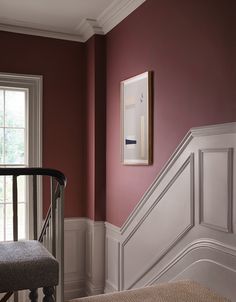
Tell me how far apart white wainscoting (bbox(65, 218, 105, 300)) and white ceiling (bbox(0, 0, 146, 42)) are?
2.09 m

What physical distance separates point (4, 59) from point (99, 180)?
5.34ft

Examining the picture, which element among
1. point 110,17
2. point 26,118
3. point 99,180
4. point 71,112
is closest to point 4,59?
point 26,118

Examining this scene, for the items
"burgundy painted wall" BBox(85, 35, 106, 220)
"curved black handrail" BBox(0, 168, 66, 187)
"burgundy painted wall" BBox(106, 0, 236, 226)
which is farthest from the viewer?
"burgundy painted wall" BBox(85, 35, 106, 220)

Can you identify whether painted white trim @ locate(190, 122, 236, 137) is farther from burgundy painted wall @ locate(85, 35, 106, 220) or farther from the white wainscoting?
the white wainscoting

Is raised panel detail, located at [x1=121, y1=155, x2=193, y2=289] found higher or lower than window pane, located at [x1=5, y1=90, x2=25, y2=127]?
lower

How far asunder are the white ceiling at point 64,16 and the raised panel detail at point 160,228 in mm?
1666

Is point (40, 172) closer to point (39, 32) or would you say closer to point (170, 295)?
point (170, 295)

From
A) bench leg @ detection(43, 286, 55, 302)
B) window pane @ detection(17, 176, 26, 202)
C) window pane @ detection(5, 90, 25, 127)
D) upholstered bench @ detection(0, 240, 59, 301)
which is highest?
window pane @ detection(5, 90, 25, 127)

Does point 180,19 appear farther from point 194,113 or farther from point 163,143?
point 163,143

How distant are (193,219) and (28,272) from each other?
1176 mm

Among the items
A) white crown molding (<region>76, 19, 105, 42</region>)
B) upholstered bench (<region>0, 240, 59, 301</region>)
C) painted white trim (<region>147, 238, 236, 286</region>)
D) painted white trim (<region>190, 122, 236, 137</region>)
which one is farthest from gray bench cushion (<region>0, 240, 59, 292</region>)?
white crown molding (<region>76, 19, 105, 42</region>)

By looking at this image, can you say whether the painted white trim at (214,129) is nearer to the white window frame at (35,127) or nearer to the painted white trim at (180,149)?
the painted white trim at (180,149)

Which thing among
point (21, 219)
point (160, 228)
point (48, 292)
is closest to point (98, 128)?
point (21, 219)

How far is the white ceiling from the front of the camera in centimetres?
339
